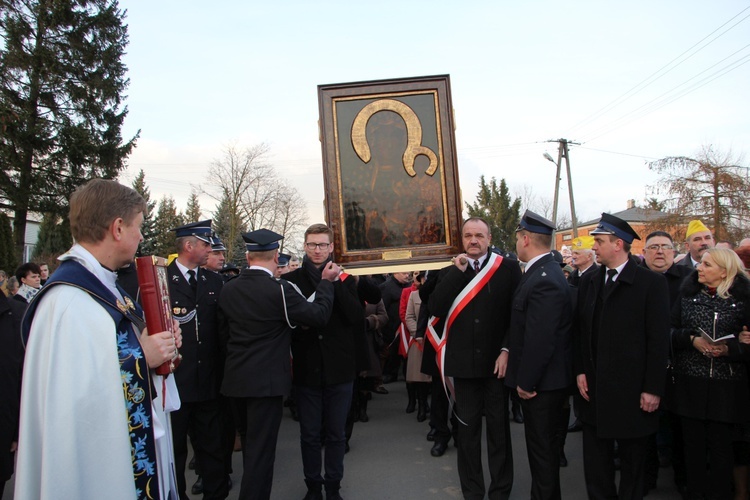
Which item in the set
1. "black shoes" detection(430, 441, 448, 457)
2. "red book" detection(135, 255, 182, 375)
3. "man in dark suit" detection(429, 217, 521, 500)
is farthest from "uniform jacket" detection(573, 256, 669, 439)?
"red book" detection(135, 255, 182, 375)

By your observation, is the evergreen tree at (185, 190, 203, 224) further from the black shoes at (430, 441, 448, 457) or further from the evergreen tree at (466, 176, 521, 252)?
the black shoes at (430, 441, 448, 457)

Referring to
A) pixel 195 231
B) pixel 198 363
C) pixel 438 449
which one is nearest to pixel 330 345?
pixel 198 363

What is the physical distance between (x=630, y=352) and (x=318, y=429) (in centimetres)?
256

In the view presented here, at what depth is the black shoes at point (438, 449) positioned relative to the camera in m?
5.77

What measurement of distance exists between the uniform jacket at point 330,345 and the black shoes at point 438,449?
1871 mm

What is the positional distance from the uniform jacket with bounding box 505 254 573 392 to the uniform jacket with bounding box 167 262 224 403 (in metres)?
2.50

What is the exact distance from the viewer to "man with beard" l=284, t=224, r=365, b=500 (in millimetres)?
4422

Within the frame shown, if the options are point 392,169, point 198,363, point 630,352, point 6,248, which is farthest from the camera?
point 6,248

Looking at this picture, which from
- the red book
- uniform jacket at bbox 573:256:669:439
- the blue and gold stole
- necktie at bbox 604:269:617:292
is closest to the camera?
the blue and gold stole

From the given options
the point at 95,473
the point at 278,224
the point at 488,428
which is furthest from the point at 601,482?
the point at 278,224

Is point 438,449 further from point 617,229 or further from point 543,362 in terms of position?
point 617,229

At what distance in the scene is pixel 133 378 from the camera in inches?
86.5

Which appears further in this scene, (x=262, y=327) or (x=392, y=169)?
(x=392, y=169)

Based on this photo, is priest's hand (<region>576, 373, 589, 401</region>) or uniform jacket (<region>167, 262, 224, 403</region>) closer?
priest's hand (<region>576, 373, 589, 401</region>)
